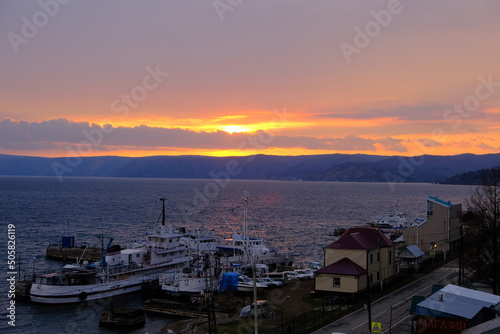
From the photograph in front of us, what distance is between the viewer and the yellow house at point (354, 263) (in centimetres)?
3900

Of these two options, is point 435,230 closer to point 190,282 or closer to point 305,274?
point 305,274

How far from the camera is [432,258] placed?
56.8 m

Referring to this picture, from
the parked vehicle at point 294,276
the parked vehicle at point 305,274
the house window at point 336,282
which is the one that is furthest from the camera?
the parked vehicle at point 305,274

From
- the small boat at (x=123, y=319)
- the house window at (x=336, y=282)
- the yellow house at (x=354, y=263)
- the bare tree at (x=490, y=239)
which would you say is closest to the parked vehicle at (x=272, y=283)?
the yellow house at (x=354, y=263)

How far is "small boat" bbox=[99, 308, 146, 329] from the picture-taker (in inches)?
1537

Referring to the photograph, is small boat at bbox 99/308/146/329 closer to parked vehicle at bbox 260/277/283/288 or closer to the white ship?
the white ship

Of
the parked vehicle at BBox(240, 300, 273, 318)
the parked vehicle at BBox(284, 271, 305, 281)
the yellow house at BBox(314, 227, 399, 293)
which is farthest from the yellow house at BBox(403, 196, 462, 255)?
the parked vehicle at BBox(240, 300, 273, 318)

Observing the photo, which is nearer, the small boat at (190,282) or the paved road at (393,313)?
the paved road at (393,313)

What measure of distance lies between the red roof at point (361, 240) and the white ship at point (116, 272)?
79.2 feet

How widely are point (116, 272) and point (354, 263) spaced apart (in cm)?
2731

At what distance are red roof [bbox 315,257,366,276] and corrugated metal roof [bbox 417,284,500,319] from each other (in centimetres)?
935

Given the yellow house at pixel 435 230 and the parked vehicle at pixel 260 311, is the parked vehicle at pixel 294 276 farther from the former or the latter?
the yellow house at pixel 435 230

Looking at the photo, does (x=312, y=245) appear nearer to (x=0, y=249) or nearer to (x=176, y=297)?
(x=176, y=297)

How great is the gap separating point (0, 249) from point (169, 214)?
76909 mm
